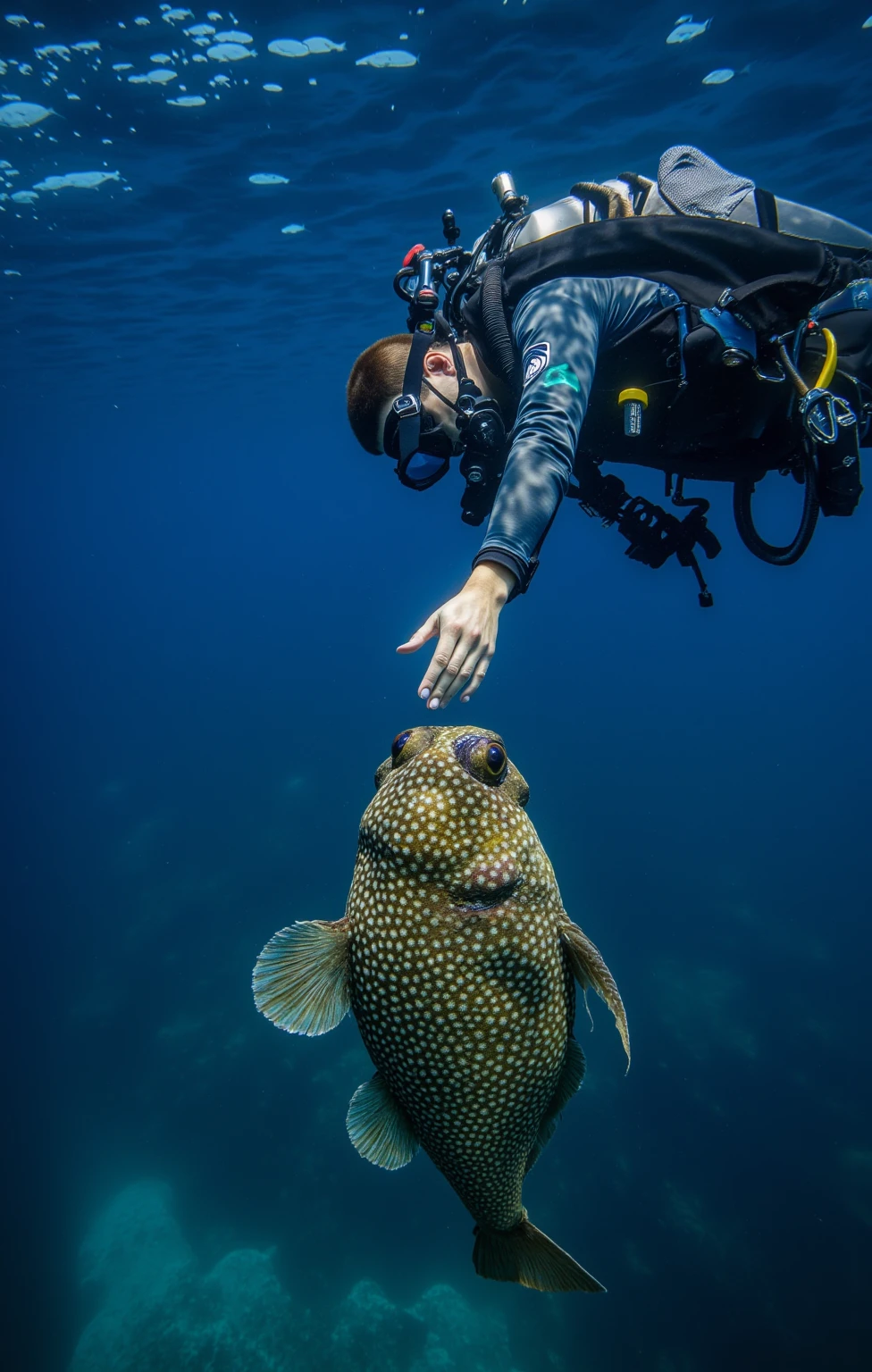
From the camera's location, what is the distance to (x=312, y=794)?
2255 cm

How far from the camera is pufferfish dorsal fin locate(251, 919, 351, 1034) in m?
2.05

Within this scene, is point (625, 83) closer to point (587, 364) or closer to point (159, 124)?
point (159, 124)

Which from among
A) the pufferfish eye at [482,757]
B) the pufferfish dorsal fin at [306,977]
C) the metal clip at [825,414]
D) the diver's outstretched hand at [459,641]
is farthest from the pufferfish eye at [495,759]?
the metal clip at [825,414]

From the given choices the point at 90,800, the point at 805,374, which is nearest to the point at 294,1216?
the point at 805,374

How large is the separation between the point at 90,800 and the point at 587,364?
2895cm

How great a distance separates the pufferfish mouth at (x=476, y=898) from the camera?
192cm

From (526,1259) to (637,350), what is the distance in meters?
4.13

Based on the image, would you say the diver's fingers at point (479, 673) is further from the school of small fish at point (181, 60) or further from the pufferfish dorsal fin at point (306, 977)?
the school of small fish at point (181, 60)

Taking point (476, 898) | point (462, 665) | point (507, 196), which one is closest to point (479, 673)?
point (462, 665)

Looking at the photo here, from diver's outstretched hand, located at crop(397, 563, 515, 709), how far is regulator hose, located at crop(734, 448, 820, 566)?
223cm

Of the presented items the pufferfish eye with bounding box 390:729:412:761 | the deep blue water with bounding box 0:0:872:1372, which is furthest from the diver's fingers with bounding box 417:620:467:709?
the deep blue water with bounding box 0:0:872:1372

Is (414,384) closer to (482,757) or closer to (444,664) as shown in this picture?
(444,664)

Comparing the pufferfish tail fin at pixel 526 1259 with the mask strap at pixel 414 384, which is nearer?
the pufferfish tail fin at pixel 526 1259

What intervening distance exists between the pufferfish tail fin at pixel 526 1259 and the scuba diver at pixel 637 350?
7.98 ft
